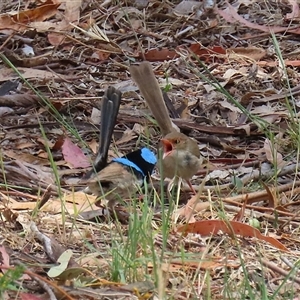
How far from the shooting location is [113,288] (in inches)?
112

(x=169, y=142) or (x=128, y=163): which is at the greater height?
(x=128, y=163)

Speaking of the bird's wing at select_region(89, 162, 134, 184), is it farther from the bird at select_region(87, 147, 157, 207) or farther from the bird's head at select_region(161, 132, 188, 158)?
the bird's head at select_region(161, 132, 188, 158)

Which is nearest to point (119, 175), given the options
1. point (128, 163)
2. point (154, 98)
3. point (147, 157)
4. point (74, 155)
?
point (128, 163)

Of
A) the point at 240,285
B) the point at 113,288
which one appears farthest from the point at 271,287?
the point at 113,288

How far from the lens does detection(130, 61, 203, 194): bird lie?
460 centimetres

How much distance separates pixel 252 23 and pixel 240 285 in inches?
177

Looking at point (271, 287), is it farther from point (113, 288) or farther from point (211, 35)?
point (211, 35)

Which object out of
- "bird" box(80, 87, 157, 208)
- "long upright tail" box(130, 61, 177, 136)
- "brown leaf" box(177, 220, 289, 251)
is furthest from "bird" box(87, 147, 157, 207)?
"long upright tail" box(130, 61, 177, 136)

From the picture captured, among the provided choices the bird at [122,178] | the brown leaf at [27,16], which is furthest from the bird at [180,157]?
the brown leaf at [27,16]

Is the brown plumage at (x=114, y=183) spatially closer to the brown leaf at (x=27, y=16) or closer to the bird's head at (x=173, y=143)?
the bird's head at (x=173, y=143)

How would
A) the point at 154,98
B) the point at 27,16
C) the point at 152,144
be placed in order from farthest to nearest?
the point at 27,16
the point at 152,144
the point at 154,98

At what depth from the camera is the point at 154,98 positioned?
5176 mm

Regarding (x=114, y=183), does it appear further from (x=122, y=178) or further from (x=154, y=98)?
(x=154, y=98)

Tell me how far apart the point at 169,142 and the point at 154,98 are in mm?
475
